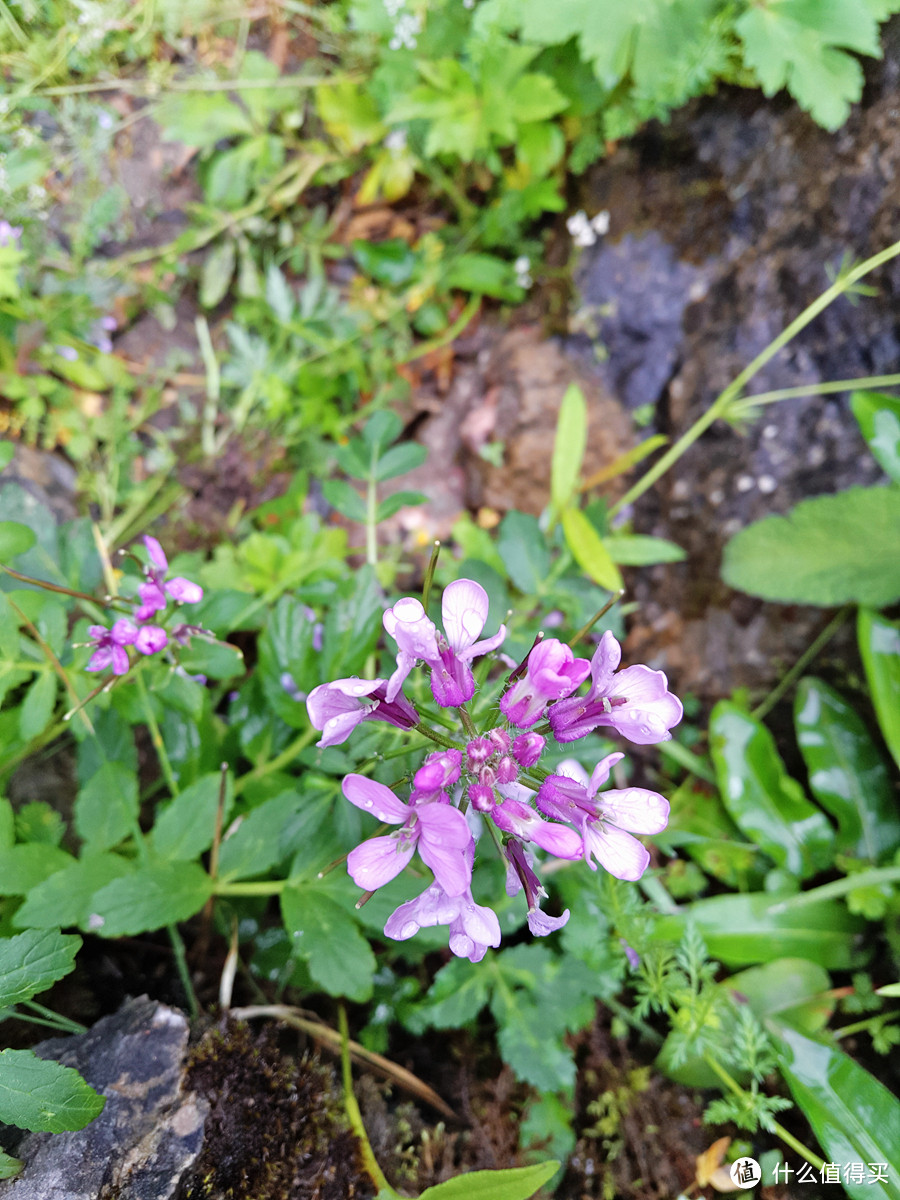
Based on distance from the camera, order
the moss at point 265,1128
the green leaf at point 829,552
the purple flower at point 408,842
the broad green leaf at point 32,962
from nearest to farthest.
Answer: the purple flower at point 408,842 → the broad green leaf at point 32,962 → the moss at point 265,1128 → the green leaf at point 829,552

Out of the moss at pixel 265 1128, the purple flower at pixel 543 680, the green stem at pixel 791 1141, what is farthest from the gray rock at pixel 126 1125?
the green stem at pixel 791 1141

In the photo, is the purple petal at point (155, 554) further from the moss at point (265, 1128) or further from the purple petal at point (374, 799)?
the moss at point (265, 1128)

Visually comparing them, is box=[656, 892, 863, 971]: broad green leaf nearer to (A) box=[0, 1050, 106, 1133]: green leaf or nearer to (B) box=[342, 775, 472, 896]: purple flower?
(B) box=[342, 775, 472, 896]: purple flower

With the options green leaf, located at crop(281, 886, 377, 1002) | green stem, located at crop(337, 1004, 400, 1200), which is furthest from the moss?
green leaf, located at crop(281, 886, 377, 1002)

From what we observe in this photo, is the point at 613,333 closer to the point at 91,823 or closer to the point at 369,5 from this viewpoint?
the point at 369,5

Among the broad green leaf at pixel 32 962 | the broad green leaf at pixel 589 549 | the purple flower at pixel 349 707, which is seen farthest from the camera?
the broad green leaf at pixel 589 549

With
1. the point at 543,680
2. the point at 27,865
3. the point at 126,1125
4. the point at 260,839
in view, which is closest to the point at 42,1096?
the point at 126,1125
